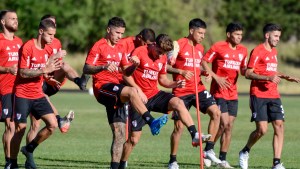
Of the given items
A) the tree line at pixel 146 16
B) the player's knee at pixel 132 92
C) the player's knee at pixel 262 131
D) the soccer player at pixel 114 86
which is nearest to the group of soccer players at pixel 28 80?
the soccer player at pixel 114 86

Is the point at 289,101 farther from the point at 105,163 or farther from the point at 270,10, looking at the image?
the point at 270,10

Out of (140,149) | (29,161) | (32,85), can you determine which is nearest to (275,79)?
(32,85)

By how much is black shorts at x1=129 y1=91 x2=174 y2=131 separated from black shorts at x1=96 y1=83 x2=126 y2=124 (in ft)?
0.63

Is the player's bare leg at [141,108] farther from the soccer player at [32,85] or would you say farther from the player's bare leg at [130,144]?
the soccer player at [32,85]

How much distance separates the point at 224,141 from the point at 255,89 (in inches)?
52.4

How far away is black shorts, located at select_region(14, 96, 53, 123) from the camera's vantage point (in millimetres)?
14945

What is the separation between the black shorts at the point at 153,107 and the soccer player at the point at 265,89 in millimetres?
2287

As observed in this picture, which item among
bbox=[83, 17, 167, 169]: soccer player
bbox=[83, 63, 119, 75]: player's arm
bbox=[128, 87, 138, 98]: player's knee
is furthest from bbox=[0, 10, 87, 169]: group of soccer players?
bbox=[128, 87, 138, 98]: player's knee

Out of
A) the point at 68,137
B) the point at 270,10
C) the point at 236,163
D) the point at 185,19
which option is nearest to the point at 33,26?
the point at 185,19

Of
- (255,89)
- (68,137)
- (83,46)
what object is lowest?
(83,46)

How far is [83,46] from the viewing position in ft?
262

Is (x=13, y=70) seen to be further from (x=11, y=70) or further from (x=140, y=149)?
(x=140, y=149)

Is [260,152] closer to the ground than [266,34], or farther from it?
closer to the ground

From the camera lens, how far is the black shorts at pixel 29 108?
1495cm
